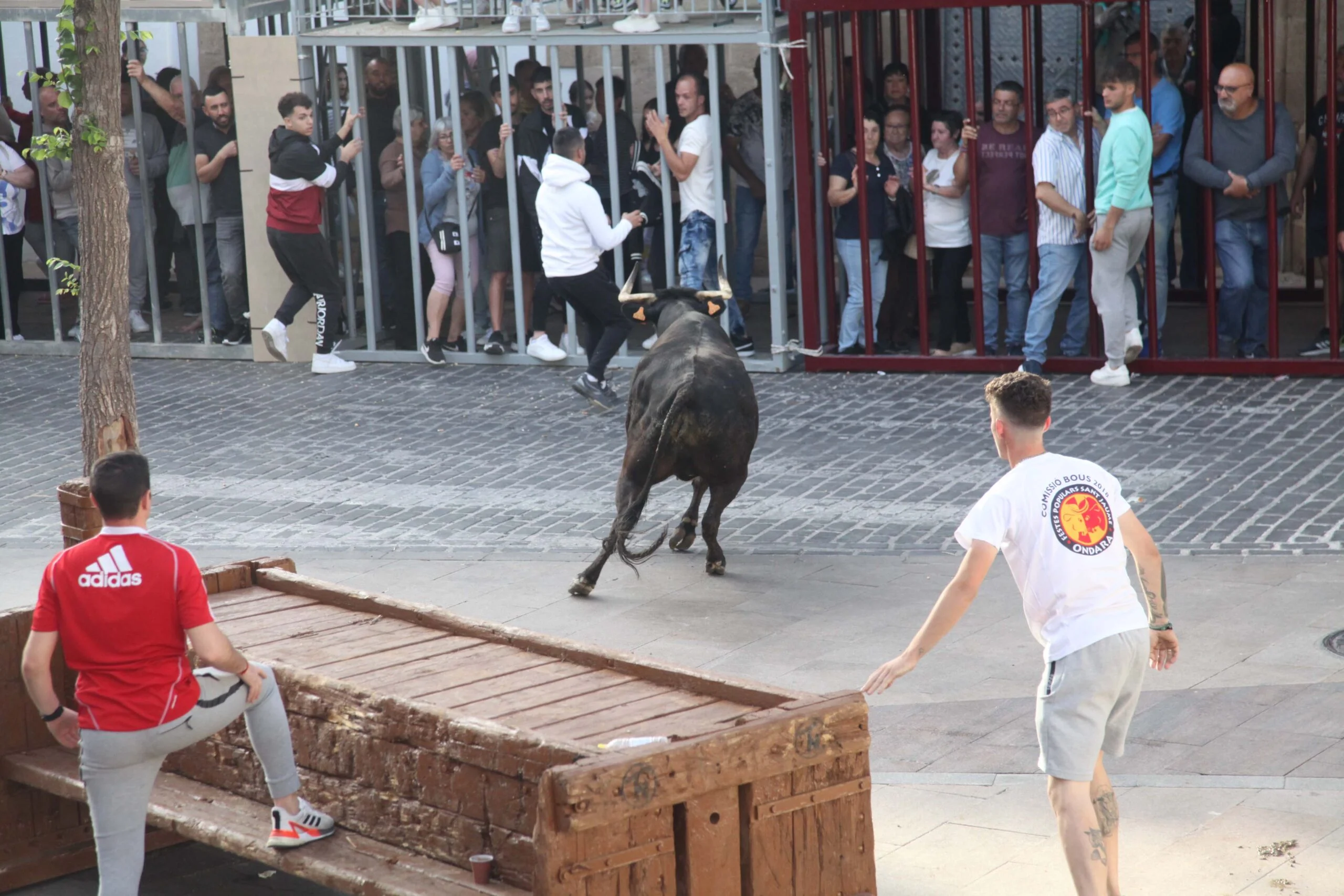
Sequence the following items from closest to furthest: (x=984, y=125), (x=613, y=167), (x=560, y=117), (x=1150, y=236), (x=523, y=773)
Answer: (x=523, y=773) → (x=1150, y=236) → (x=984, y=125) → (x=613, y=167) → (x=560, y=117)

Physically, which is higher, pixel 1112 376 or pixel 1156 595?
pixel 1156 595

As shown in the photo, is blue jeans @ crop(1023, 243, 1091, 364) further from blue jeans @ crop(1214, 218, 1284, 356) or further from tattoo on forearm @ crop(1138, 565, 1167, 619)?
tattoo on forearm @ crop(1138, 565, 1167, 619)

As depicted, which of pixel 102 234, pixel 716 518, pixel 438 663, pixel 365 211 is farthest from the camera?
pixel 365 211

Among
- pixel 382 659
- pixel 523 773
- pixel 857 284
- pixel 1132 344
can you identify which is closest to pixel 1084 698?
pixel 523 773

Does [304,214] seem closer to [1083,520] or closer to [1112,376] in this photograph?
[1112,376]

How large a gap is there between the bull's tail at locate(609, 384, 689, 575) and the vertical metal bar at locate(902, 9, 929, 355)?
Answer: 16.4ft

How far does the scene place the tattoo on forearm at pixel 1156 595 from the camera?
5.14 metres

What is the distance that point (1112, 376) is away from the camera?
12539 millimetres

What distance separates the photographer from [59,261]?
771cm

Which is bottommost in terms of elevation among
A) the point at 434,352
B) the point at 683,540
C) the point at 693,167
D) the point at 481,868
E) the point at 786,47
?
the point at 683,540

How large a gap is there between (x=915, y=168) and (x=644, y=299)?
3.72 m

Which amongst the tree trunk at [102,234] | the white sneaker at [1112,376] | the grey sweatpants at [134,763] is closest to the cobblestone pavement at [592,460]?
the white sneaker at [1112,376]

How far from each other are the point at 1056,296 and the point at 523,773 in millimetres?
8788

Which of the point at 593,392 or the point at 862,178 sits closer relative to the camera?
the point at 593,392
